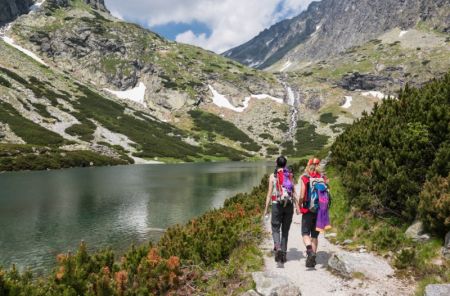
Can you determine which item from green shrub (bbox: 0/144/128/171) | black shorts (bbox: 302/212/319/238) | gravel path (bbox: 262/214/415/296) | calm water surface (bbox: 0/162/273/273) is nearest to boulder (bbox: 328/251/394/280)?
gravel path (bbox: 262/214/415/296)

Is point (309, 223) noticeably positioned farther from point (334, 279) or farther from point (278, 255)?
point (334, 279)

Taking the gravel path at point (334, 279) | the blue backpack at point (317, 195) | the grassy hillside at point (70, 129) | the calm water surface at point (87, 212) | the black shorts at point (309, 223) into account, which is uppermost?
the grassy hillside at point (70, 129)

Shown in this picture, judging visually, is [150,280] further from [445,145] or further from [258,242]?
[445,145]

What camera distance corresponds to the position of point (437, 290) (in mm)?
8594

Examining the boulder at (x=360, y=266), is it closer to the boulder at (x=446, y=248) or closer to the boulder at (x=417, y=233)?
the boulder at (x=446, y=248)

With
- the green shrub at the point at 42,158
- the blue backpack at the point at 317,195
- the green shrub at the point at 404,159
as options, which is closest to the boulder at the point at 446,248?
the green shrub at the point at 404,159

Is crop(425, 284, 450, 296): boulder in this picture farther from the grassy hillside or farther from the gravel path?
the grassy hillside

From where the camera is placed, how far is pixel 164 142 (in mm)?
155750

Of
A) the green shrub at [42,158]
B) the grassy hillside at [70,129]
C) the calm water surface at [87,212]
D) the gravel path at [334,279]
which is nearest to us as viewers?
the gravel path at [334,279]

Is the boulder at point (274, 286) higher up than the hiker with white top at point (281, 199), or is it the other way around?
the hiker with white top at point (281, 199)

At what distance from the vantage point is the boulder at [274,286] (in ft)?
31.4

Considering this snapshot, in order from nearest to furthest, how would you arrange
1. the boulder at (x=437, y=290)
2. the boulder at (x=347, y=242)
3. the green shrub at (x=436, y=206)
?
the boulder at (x=437, y=290) < the green shrub at (x=436, y=206) < the boulder at (x=347, y=242)

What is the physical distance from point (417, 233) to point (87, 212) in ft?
102

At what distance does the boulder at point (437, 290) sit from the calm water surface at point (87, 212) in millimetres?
19137
